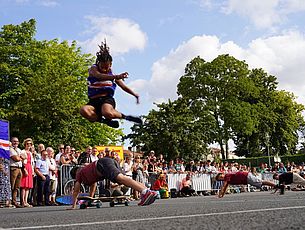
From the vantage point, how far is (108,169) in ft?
28.1

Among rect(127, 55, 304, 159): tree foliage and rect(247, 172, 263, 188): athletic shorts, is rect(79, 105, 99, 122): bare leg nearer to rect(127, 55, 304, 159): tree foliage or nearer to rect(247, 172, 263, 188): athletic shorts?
rect(247, 172, 263, 188): athletic shorts

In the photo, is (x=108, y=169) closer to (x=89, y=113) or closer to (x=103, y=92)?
(x=89, y=113)

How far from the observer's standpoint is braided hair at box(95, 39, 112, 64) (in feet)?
29.8

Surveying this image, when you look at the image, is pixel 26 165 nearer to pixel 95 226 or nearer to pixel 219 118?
pixel 95 226

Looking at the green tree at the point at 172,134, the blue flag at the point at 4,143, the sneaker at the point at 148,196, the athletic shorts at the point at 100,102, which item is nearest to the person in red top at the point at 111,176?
the sneaker at the point at 148,196

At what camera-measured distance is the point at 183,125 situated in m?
51.7

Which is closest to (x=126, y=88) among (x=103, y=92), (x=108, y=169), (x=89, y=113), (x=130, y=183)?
(x=103, y=92)

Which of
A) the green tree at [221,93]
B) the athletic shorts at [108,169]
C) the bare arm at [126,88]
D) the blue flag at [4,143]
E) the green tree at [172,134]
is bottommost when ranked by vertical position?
the athletic shorts at [108,169]

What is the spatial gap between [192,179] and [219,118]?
36073 mm

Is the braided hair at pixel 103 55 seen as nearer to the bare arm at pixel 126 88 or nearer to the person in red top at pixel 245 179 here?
the bare arm at pixel 126 88

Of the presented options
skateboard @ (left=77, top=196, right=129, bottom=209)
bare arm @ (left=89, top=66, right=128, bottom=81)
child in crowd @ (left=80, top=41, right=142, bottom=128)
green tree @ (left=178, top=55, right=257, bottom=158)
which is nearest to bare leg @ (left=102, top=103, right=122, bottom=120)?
child in crowd @ (left=80, top=41, right=142, bottom=128)

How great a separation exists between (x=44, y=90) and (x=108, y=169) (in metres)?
28.8

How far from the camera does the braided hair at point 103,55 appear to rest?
9078 mm

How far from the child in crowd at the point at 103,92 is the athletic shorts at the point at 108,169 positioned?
0.61 meters
